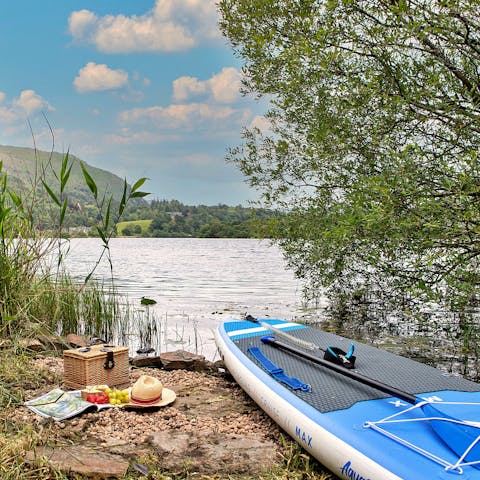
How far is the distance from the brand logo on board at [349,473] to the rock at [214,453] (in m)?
0.52

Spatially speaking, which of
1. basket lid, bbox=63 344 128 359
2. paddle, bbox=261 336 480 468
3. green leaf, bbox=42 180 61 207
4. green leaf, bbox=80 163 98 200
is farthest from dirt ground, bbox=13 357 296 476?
green leaf, bbox=80 163 98 200

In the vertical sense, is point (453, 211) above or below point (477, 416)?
above

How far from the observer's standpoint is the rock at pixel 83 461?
307 cm

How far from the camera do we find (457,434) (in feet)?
9.55

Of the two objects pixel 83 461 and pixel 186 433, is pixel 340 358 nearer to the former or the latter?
pixel 186 433

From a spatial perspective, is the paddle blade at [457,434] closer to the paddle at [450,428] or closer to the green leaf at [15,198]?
the paddle at [450,428]

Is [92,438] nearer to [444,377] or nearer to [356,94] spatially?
[444,377]

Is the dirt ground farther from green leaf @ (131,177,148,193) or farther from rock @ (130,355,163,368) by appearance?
green leaf @ (131,177,148,193)

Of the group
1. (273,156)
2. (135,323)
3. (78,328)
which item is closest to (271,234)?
(273,156)

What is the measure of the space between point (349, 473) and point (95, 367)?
256cm

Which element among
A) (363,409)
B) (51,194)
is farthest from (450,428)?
→ (51,194)

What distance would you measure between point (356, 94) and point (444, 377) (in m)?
3.98

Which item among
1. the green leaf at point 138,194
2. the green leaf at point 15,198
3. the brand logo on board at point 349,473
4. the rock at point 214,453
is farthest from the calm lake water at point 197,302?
the brand logo on board at point 349,473

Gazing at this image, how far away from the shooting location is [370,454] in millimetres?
2885
